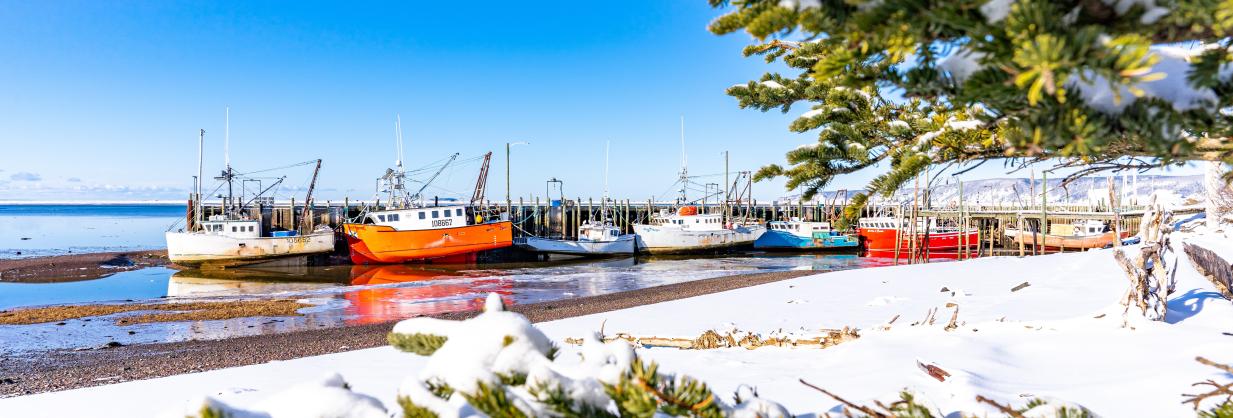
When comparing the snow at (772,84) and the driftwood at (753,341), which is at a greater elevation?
the snow at (772,84)

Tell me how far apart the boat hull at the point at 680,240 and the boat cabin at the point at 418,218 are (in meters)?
10.7

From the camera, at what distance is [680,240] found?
127 feet

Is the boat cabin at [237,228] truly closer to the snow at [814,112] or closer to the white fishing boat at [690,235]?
the white fishing boat at [690,235]

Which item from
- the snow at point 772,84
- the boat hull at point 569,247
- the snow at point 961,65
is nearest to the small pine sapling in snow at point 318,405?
the snow at point 961,65

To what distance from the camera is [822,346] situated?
574cm

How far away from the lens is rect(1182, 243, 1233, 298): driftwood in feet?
20.1

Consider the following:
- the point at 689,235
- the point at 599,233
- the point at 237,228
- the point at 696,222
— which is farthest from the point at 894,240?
the point at 237,228

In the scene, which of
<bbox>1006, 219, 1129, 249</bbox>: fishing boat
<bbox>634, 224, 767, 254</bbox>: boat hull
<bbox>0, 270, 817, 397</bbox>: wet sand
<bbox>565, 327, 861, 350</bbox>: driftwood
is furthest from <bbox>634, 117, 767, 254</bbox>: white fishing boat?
<bbox>565, 327, 861, 350</bbox>: driftwood

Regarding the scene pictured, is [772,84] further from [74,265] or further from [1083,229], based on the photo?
[74,265]

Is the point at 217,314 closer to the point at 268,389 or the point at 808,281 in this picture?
the point at 268,389

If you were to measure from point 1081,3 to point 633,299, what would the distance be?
17.4 metres

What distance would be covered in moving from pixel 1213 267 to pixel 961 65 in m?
7.98

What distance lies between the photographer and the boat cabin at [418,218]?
33406 mm

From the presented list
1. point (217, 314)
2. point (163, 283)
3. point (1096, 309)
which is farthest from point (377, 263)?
point (1096, 309)
